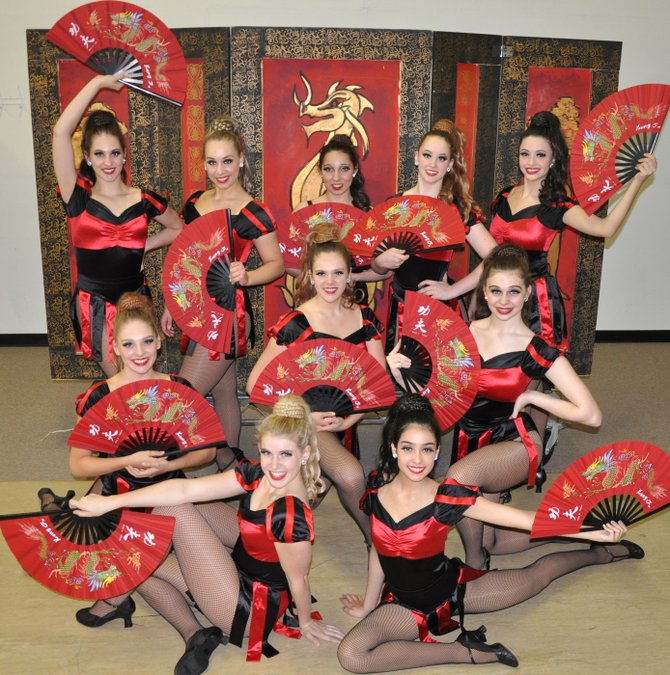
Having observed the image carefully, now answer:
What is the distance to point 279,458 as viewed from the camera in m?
2.73

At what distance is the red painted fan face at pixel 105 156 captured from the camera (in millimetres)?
3715

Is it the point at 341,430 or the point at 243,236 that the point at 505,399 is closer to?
the point at 341,430

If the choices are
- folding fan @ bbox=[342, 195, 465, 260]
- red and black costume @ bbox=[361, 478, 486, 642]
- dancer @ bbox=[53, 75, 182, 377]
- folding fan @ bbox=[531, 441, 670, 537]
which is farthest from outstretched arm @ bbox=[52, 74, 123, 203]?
folding fan @ bbox=[531, 441, 670, 537]

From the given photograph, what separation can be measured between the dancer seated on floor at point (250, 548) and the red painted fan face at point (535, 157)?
1.75m

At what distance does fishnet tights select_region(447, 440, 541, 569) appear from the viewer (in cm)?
315

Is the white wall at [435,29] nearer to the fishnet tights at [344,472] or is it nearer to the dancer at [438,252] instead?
the dancer at [438,252]

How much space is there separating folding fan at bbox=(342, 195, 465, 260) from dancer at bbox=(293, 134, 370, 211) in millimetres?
342

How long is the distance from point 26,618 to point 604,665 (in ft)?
6.64

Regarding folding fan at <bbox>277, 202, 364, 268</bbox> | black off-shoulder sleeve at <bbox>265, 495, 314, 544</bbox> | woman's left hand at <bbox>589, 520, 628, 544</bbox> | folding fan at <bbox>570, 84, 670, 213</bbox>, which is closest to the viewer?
woman's left hand at <bbox>589, 520, 628, 544</bbox>

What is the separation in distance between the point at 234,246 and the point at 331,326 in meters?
0.73

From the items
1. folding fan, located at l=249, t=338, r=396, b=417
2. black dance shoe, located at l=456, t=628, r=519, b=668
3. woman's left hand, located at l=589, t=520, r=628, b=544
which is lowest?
black dance shoe, located at l=456, t=628, r=519, b=668

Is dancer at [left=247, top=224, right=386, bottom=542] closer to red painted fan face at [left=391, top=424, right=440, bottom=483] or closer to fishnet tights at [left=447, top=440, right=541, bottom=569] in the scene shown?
fishnet tights at [left=447, top=440, right=541, bottom=569]

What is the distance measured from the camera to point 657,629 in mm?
2982

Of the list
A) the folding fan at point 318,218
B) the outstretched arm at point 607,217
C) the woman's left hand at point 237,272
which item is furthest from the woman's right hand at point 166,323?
the outstretched arm at point 607,217
